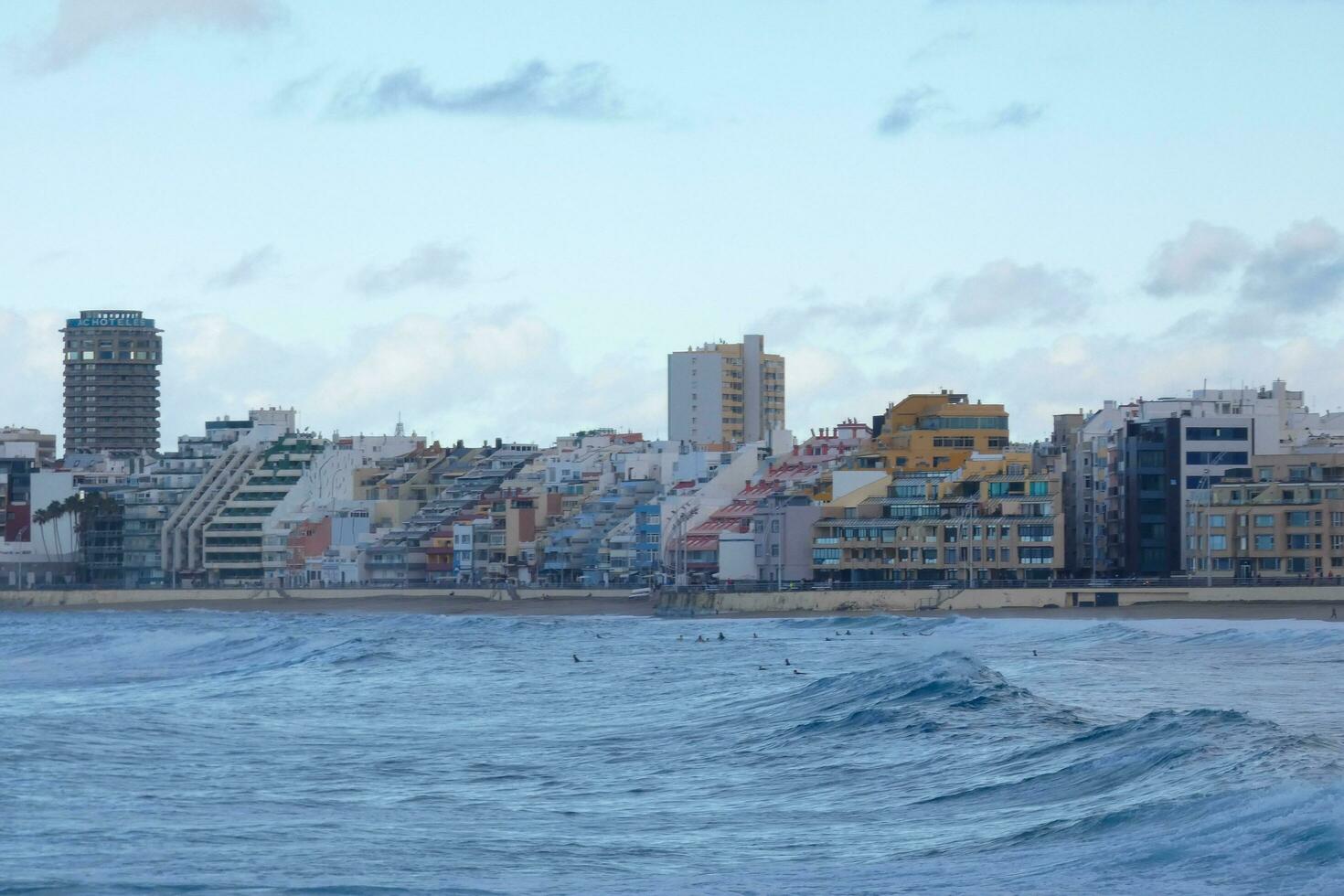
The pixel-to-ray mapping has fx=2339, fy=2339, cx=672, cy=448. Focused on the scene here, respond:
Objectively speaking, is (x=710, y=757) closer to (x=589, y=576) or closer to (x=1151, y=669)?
(x=1151, y=669)

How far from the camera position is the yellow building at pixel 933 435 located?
447 feet

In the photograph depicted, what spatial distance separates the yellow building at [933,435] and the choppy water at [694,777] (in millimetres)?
61699

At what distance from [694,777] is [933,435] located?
97831 mm

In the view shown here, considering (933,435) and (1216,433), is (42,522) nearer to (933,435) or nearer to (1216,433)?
(933,435)

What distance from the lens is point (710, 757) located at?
44094 millimetres

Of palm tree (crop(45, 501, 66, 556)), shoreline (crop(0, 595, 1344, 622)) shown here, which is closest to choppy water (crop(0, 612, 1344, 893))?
shoreline (crop(0, 595, 1344, 622))

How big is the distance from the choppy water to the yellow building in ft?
202

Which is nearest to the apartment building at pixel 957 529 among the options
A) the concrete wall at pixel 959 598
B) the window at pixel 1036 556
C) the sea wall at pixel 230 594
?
the window at pixel 1036 556

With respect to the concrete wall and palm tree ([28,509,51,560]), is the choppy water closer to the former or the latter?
the concrete wall

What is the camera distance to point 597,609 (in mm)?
131625

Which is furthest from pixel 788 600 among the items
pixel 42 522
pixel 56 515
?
pixel 42 522

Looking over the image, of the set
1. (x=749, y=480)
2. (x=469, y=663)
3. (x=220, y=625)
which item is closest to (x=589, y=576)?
(x=749, y=480)

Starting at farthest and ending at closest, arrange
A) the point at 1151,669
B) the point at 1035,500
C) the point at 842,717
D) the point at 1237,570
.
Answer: the point at 1035,500 → the point at 1237,570 → the point at 1151,669 → the point at 842,717

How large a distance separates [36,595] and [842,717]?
5098 inches
